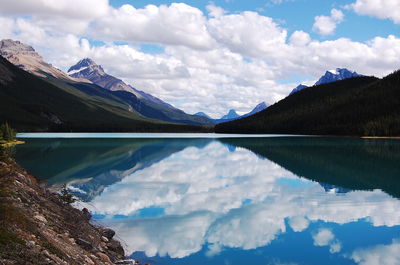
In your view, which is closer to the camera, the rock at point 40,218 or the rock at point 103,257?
the rock at point 103,257

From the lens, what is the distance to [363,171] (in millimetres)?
60812

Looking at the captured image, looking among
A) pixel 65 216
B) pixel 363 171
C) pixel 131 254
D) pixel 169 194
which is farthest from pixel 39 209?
pixel 363 171

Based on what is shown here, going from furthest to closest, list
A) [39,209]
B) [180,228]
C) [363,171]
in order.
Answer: [363,171]
[180,228]
[39,209]

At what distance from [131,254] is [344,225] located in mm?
16267

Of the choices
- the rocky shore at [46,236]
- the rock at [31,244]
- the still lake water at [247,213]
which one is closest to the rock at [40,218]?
the rocky shore at [46,236]

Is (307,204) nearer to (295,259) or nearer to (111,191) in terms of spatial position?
(295,259)

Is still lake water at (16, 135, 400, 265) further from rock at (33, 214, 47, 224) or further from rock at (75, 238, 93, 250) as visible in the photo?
rock at (33, 214, 47, 224)

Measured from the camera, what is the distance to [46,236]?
1602 cm

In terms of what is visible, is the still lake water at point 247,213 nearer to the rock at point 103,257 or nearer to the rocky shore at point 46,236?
the rocky shore at point 46,236

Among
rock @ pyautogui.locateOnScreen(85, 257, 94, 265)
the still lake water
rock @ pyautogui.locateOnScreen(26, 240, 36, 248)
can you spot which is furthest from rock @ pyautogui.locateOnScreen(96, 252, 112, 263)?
rock @ pyautogui.locateOnScreen(26, 240, 36, 248)

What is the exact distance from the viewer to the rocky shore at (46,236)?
482 inches

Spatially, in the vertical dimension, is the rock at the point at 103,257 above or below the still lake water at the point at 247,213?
above

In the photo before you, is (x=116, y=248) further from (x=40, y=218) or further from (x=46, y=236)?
(x=46, y=236)

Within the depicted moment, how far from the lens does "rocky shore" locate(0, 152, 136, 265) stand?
12.2 meters
